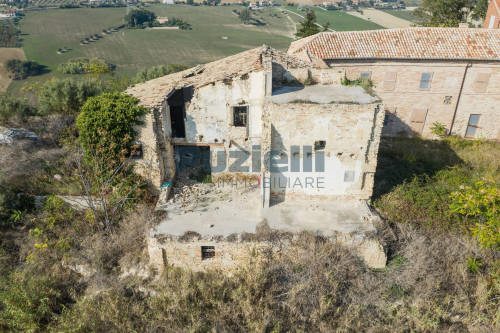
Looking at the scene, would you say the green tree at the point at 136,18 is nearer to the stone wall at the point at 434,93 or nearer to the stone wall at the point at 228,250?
the stone wall at the point at 434,93

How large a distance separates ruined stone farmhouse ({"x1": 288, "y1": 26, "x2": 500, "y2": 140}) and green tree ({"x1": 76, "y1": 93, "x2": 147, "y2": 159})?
1203 cm

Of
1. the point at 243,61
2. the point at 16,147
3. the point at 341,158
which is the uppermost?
the point at 243,61

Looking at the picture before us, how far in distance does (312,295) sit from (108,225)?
8.40 meters

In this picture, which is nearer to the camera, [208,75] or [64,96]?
[208,75]

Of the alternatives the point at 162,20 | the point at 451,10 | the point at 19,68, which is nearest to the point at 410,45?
the point at 451,10

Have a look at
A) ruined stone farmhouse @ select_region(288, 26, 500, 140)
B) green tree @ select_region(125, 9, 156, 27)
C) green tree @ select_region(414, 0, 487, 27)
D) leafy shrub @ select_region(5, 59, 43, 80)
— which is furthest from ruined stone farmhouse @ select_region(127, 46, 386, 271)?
green tree @ select_region(125, 9, 156, 27)

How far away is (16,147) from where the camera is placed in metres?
17.1

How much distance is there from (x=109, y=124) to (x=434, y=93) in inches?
827

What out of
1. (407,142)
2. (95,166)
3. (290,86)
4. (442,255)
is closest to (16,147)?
(95,166)

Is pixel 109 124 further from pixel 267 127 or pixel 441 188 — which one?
pixel 441 188

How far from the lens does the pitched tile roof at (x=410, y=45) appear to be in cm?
2175

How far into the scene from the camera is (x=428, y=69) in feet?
73.4

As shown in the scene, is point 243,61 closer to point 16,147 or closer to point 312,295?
point 312,295

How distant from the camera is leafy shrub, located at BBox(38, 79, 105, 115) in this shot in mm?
21344
